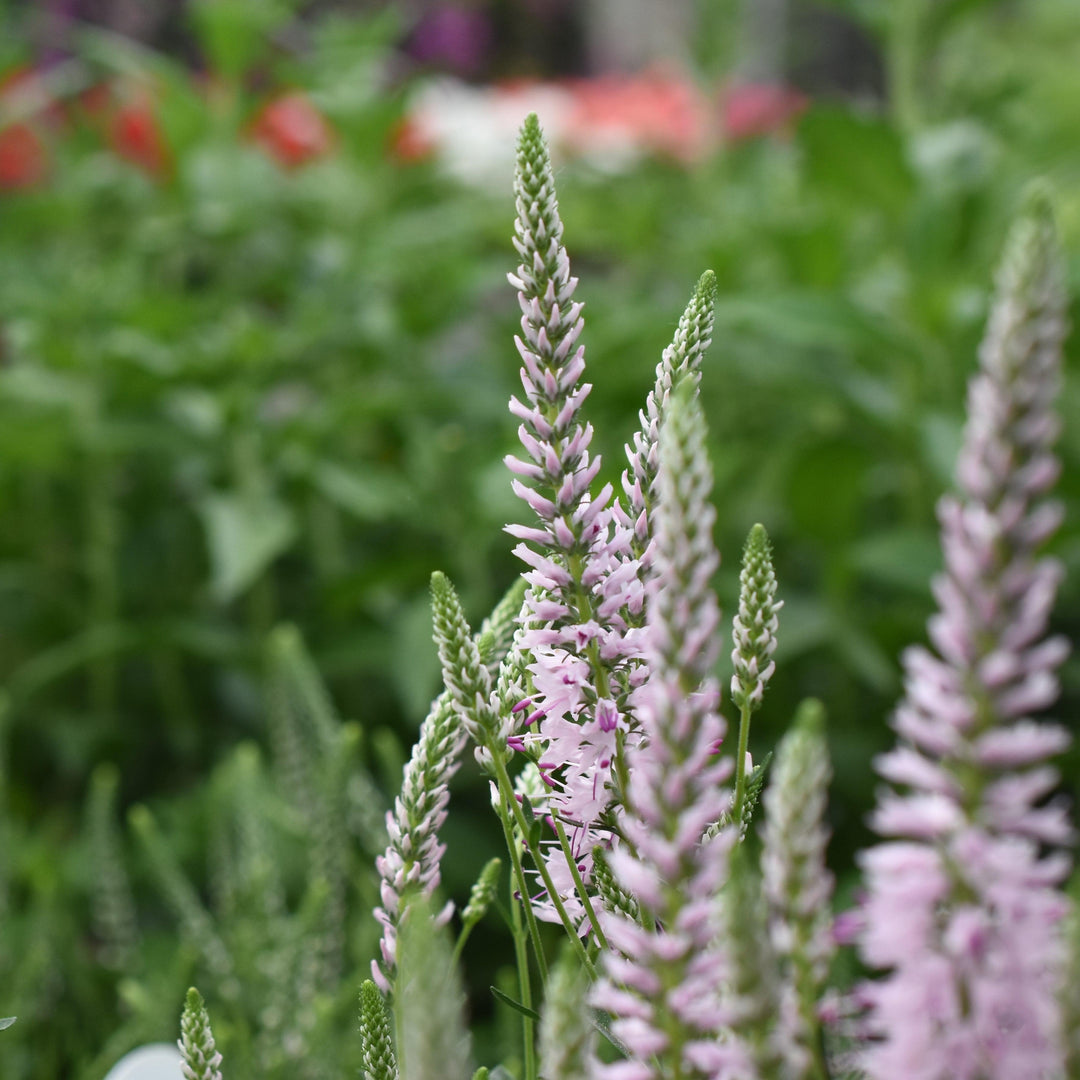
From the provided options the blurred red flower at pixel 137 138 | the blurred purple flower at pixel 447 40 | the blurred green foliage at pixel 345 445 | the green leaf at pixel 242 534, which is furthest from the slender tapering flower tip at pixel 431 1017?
the blurred purple flower at pixel 447 40

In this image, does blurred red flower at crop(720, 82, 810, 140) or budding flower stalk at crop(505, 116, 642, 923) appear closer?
budding flower stalk at crop(505, 116, 642, 923)

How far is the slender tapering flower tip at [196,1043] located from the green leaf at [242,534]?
1298mm

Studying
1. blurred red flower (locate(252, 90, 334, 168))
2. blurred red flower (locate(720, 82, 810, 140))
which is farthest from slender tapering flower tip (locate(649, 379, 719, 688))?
blurred red flower (locate(720, 82, 810, 140))

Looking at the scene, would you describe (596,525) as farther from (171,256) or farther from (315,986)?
(171,256)

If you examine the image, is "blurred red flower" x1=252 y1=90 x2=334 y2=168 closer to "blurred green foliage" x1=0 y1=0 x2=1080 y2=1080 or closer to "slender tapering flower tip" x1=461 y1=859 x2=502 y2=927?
"blurred green foliage" x1=0 y1=0 x2=1080 y2=1080

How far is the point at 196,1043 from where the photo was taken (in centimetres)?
45

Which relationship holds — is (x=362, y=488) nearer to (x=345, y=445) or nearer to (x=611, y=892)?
(x=345, y=445)

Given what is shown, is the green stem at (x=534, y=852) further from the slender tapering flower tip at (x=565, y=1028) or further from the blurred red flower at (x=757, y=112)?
the blurred red flower at (x=757, y=112)

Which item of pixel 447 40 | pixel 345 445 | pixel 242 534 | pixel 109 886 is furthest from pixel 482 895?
pixel 447 40

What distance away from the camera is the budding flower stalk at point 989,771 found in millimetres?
291

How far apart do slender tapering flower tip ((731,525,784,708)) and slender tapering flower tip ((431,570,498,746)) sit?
93 millimetres

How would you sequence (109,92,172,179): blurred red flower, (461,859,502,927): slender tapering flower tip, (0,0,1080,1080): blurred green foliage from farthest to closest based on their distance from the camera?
(109,92,172,179): blurred red flower
(0,0,1080,1080): blurred green foliage
(461,859,502,927): slender tapering flower tip

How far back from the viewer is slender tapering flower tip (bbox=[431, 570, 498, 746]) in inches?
17.6

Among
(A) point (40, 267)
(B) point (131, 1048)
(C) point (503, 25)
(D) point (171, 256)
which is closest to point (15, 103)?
(D) point (171, 256)
